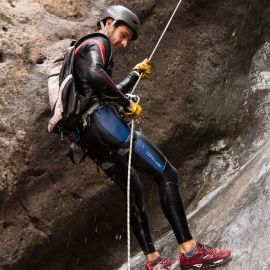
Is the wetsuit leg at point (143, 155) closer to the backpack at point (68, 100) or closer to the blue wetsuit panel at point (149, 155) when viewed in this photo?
the blue wetsuit panel at point (149, 155)

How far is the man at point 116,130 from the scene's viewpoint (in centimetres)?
561

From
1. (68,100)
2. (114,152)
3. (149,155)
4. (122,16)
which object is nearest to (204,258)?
(149,155)

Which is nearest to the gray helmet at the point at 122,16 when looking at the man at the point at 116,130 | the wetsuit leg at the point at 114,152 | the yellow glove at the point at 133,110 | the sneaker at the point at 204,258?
the man at the point at 116,130

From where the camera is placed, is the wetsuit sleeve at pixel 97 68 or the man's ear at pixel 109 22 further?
the man's ear at pixel 109 22

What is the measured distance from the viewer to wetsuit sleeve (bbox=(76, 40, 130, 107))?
5.50m

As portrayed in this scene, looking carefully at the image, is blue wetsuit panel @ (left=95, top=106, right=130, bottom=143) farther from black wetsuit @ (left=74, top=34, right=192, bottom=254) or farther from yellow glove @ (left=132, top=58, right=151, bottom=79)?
yellow glove @ (left=132, top=58, right=151, bottom=79)

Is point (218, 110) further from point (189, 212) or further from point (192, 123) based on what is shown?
point (189, 212)

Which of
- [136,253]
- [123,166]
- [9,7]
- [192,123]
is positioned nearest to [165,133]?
[192,123]

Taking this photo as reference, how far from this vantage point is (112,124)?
5.69 metres

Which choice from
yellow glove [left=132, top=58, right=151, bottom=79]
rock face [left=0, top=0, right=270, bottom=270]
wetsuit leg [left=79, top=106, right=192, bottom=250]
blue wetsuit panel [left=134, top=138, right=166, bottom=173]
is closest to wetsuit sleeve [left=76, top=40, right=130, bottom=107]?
wetsuit leg [left=79, top=106, right=192, bottom=250]

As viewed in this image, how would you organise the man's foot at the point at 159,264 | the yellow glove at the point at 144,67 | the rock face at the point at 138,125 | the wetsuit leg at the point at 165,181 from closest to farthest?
the wetsuit leg at the point at 165,181 < the man's foot at the point at 159,264 < the yellow glove at the point at 144,67 < the rock face at the point at 138,125

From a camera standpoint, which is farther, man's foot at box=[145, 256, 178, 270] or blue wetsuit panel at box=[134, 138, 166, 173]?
man's foot at box=[145, 256, 178, 270]

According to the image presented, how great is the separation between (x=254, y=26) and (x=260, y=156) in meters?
3.16

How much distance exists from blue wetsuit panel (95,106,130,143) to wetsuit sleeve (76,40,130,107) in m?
0.19
